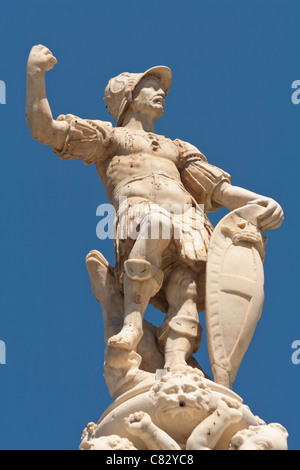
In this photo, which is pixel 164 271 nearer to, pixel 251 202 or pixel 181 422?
pixel 251 202

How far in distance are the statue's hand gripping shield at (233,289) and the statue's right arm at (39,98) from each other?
2090 millimetres

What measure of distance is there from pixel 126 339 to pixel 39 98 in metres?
2.88

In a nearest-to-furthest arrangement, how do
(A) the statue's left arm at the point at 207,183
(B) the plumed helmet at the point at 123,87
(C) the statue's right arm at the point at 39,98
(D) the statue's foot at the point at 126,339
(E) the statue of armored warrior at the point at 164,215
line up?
(D) the statue's foot at the point at 126,339
(E) the statue of armored warrior at the point at 164,215
(C) the statue's right arm at the point at 39,98
(A) the statue's left arm at the point at 207,183
(B) the plumed helmet at the point at 123,87

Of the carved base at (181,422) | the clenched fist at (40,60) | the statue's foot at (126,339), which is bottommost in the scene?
the carved base at (181,422)

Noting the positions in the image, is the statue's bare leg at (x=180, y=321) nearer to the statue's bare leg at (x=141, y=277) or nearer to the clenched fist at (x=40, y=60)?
the statue's bare leg at (x=141, y=277)

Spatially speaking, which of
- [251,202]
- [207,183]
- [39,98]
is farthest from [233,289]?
[39,98]

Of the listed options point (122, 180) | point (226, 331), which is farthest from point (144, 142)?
point (226, 331)

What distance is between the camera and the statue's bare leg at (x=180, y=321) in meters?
13.5

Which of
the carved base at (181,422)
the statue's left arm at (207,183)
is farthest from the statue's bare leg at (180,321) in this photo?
the statue's left arm at (207,183)

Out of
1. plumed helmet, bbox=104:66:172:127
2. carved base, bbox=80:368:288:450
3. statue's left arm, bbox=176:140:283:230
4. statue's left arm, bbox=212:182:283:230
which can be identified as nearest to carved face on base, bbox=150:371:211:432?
carved base, bbox=80:368:288:450

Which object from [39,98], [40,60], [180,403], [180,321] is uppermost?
[40,60]

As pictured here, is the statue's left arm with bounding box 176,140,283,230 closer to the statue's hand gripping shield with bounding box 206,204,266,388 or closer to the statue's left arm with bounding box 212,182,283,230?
the statue's left arm with bounding box 212,182,283,230

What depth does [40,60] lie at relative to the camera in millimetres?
14273
